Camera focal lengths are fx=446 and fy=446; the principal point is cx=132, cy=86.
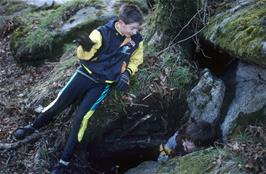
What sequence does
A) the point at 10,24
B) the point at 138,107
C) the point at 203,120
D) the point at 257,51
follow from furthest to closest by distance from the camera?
the point at 10,24 < the point at 138,107 < the point at 203,120 < the point at 257,51

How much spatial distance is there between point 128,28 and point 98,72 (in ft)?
2.19

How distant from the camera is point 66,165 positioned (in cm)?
555

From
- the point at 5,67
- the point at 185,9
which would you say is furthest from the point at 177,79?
the point at 5,67

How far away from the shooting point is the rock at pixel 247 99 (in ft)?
16.7

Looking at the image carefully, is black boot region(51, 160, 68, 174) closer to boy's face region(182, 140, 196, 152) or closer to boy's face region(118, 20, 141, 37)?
boy's face region(182, 140, 196, 152)

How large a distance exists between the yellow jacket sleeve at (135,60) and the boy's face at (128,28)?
1.18ft

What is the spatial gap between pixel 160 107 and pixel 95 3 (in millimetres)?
3223

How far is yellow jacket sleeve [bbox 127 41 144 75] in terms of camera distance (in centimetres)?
573

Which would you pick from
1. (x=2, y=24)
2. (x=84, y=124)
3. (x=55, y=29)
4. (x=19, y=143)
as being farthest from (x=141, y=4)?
(x=19, y=143)

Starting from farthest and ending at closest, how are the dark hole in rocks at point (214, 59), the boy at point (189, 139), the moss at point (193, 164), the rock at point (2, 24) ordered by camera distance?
the rock at point (2, 24) → the dark hole in rocks at point (214, 59) → the boy at point (189, 139) → the moss at point (193, 164)

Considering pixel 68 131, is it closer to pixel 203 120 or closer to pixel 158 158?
pixel 158 158

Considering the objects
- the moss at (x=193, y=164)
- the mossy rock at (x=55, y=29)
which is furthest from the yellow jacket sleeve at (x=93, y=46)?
the mossy rock at (x=55, y=29)

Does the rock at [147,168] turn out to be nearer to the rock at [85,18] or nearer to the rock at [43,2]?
the rock at [85,18]

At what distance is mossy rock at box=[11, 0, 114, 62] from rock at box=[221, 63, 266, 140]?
3.35 m
